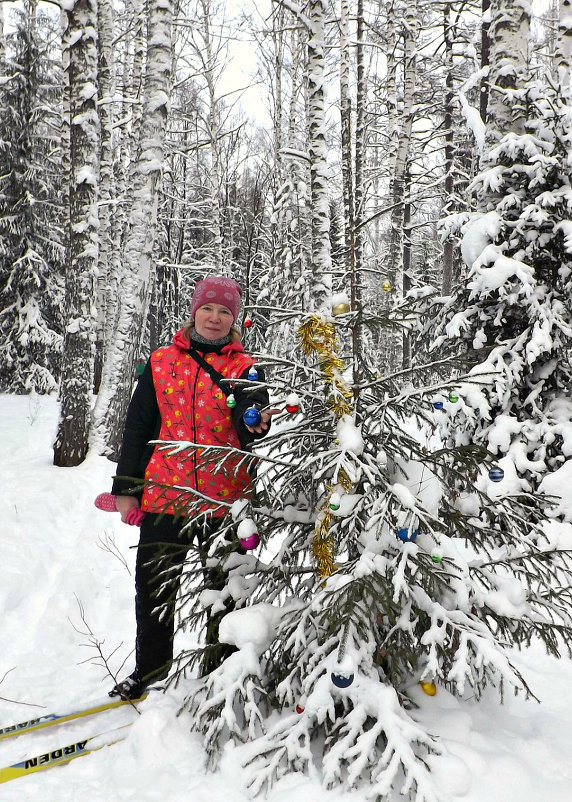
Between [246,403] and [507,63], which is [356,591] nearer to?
[246,403]

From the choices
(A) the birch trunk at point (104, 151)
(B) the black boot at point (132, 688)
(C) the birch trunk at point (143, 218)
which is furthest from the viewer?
(A) the birch trunk at point (104, 151)

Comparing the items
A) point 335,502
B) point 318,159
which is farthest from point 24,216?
point 335,502

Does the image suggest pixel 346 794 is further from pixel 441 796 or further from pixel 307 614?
pixel 307 614

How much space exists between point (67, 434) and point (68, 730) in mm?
5234

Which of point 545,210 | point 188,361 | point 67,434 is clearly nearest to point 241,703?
point 188,361

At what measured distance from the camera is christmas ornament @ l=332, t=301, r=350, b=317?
90.4 inches

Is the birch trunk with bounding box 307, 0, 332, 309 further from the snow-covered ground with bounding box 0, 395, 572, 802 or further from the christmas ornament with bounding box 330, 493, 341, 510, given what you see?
the christmas ornament with bounding box 330, 493, 341, 510

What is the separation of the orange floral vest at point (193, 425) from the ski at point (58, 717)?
1075mm

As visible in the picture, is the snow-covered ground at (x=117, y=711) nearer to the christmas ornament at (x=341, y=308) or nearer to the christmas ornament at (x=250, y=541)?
the christmas ornament at (x=250, y=541)

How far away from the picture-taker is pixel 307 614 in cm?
231

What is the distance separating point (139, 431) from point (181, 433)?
272mm

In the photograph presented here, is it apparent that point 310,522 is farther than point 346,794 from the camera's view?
Yes

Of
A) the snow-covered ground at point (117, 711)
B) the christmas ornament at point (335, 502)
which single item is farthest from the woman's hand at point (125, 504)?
the christmas ornament at point (335, 502)

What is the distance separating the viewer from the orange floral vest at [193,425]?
2830 millimetres
